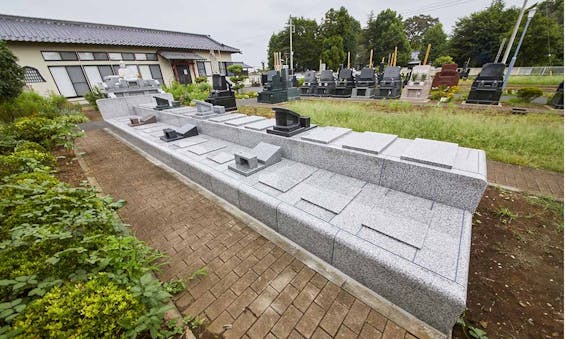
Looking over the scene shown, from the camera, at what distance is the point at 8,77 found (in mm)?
7668

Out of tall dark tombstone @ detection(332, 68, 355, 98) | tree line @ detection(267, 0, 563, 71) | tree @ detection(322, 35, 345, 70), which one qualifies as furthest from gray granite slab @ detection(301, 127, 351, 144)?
tree @ detection(322, 35, 345, 70)

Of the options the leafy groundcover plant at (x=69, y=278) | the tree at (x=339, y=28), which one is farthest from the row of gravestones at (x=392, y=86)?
the tree at (x=339, y=28)

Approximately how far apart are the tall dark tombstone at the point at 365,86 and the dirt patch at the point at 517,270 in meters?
12.8

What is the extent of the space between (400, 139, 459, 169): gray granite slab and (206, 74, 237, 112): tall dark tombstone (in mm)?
8028

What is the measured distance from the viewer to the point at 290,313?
217cm

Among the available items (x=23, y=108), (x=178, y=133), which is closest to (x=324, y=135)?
(x=178, y=133)

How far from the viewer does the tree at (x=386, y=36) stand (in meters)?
42.9

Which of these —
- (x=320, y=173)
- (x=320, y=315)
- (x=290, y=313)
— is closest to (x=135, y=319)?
(x=290, y=313)

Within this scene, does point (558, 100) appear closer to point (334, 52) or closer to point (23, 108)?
point (23, 108)

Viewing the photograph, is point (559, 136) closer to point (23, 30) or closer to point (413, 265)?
point (413, 265)

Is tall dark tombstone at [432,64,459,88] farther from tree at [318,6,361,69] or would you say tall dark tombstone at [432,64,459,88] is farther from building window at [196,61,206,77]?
Answer: tree at [318,6,361,69]

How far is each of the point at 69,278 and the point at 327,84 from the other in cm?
1749

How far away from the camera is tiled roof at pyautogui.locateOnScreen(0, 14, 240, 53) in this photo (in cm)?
1628

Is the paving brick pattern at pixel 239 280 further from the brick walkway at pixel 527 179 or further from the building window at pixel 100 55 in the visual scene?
the building window at pixel 100 55
